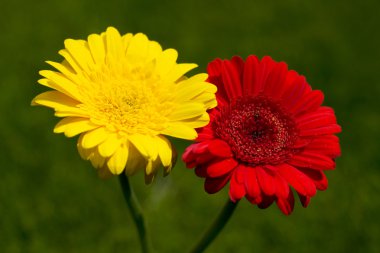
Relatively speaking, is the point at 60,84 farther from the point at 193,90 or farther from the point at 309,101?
the point at 309,101

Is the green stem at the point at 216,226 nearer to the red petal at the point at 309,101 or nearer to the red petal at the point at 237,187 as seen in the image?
the red petal at the point at 237,187

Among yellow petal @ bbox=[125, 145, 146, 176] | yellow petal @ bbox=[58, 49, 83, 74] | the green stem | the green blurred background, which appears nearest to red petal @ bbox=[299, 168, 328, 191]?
the green stem

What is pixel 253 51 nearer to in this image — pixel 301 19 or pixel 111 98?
pixel 301 19

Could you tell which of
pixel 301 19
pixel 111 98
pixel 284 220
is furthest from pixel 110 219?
pixel 301 19

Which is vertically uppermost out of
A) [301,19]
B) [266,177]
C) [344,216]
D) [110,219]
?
[266,177]

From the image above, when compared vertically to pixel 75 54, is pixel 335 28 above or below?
below

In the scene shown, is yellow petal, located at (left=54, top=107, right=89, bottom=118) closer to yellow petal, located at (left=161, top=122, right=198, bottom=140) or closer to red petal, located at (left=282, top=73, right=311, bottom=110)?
yellow petal, located at (left=161, top=122, right=198, bottom=140)
